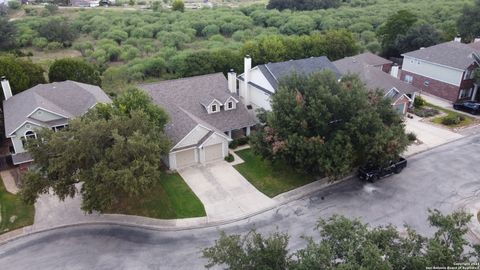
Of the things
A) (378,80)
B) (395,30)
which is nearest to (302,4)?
(395,30)

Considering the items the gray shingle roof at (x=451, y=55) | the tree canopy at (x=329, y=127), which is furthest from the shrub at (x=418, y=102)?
the tree canopy at (x=329, y=127)

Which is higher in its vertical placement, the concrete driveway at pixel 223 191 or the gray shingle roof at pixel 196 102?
the gray shingle roof at pixel 196 102

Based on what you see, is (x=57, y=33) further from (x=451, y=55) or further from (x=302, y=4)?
(x=451, y=55)

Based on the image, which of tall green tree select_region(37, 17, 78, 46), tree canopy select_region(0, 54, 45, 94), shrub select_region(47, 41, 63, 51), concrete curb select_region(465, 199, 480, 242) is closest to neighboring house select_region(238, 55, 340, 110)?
concrete curb select_region(465, 199, 480, 242)

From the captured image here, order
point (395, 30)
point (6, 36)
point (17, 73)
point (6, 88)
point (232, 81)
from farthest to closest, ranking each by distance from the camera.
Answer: point (6, 36), point (395, 30), point (232, 81), point (17, 73), point (6, 88)

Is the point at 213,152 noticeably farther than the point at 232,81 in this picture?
No

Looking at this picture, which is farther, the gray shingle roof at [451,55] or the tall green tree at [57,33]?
the tall green tree at [57,33]

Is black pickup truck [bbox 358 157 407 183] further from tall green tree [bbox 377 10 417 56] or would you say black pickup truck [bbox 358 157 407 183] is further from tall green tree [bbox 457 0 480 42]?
tall green tree [bbox 457 0 480 42]

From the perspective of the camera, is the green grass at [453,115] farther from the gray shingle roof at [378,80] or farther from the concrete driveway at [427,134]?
the gray shingle roof at [378,80]
